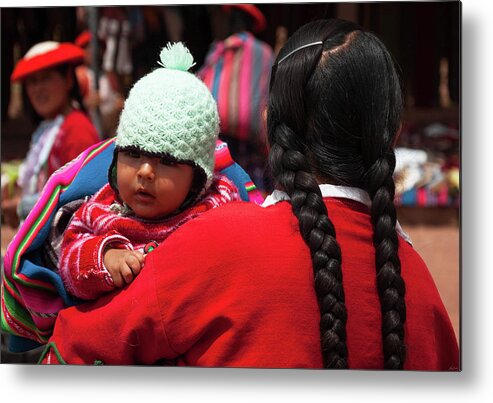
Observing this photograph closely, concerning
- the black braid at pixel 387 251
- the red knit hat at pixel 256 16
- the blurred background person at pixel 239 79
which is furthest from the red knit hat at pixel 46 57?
the black braid at pixel 387 251

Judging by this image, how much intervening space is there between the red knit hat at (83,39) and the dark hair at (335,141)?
68.2 inches

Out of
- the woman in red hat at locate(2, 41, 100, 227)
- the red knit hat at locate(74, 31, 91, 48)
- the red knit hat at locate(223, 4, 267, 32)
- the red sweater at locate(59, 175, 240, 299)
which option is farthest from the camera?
the red knit hat at locate(74, 31, 91, 48)

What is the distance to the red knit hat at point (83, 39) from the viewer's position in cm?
299

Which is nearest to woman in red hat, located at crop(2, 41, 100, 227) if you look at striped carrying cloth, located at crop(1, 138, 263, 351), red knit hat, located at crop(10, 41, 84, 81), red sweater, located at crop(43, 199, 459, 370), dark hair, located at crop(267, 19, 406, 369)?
red knit hat, located at crop(10, 41, 84, 81)

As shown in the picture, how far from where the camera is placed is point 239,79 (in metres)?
3.34

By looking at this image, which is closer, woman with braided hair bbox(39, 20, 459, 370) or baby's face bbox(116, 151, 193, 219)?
woman with braided hair bbox(39, 20, 459, 370)

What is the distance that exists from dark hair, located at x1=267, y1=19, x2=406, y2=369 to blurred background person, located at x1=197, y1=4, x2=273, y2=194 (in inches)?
66.1

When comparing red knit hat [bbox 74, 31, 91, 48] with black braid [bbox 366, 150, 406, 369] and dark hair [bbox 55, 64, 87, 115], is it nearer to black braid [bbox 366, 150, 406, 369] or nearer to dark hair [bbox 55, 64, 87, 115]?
dark hair [bbox 55, 64, 87, 115]

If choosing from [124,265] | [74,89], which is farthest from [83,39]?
[124,265]

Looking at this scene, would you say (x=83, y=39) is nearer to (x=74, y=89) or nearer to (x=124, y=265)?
(x=74, y=89)

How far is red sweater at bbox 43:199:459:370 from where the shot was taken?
1349 mm

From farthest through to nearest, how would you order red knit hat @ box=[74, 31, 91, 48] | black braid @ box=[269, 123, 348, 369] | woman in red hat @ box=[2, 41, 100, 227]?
red knit hat @ box=[74, 31, 91, 48], woman in red hat @ box=[2, 41, 100, 227], black braid @ box=[269, 123, 348, 369]

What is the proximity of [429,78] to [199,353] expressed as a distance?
182cm

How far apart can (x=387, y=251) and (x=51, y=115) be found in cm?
197
